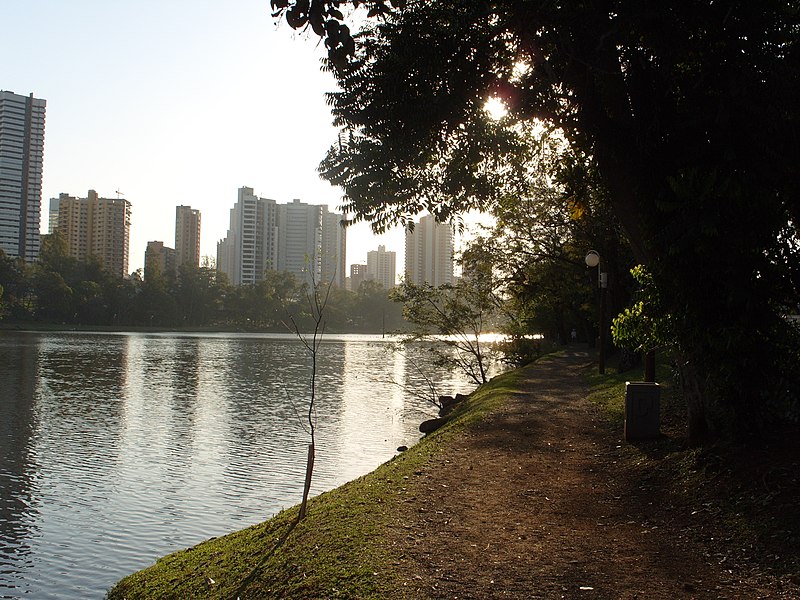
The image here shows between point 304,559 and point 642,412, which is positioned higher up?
point 642,412

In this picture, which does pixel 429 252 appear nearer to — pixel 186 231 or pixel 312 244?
pixel 312 244

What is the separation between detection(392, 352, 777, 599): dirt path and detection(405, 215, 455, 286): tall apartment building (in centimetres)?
5592

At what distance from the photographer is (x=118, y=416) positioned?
24.4m

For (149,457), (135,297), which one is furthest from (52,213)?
(149,457)

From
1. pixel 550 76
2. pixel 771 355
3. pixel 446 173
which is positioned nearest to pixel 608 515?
pixel 771 355

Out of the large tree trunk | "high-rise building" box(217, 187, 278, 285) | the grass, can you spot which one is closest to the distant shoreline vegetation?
"high-rise building" box(217, 187, 278, 285)

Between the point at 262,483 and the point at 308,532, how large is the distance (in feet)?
25.2

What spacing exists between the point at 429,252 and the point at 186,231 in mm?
128930

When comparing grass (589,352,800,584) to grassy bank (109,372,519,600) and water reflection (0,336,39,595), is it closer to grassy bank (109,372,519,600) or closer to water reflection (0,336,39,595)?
grassy bank (109,372,519,600)

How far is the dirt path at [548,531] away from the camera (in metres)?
5.44

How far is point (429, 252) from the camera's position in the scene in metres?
76.4

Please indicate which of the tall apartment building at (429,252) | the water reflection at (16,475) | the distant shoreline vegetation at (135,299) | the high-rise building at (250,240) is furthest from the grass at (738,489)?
the distant shoreline vegetation at (135,299)

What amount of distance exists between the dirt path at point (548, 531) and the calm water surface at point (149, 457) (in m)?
4.69

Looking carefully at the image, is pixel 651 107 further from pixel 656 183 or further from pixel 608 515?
pixel 608 515
